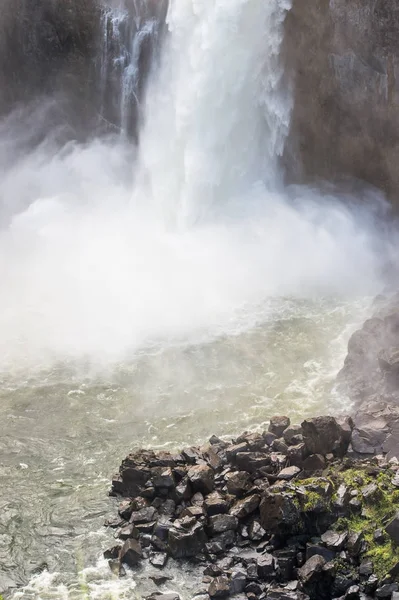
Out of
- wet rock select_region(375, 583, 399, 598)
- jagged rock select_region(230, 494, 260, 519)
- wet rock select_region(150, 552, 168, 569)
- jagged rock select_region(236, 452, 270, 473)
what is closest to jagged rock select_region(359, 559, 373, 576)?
wet rock select_region(375, 583, 399, 598)

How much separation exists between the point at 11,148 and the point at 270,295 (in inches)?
799

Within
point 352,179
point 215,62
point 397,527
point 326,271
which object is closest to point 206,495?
point 397,527

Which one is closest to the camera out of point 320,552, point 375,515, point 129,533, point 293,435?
point 320,552

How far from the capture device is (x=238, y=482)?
45.0 feet

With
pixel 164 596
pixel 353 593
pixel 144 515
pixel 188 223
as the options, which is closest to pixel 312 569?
pixel 353 593

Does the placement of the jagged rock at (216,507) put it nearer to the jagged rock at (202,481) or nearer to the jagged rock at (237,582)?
the jagged rock at (202,481)

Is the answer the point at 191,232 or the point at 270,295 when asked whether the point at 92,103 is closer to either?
the point at 191,232

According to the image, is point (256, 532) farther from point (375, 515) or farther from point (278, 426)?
point (278, 426)

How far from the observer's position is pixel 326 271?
27.1 meters

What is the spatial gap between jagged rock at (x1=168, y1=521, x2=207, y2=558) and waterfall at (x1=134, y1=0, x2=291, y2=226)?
64.5ft

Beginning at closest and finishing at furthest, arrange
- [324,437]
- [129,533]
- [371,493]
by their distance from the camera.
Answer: [371,493] < [129,533] < [324,437]

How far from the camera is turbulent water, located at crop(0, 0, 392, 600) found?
51.5 ft

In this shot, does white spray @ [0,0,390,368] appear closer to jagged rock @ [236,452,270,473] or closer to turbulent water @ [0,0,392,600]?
turbulent water @ [0,0,392,600]

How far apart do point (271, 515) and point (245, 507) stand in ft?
1.92
